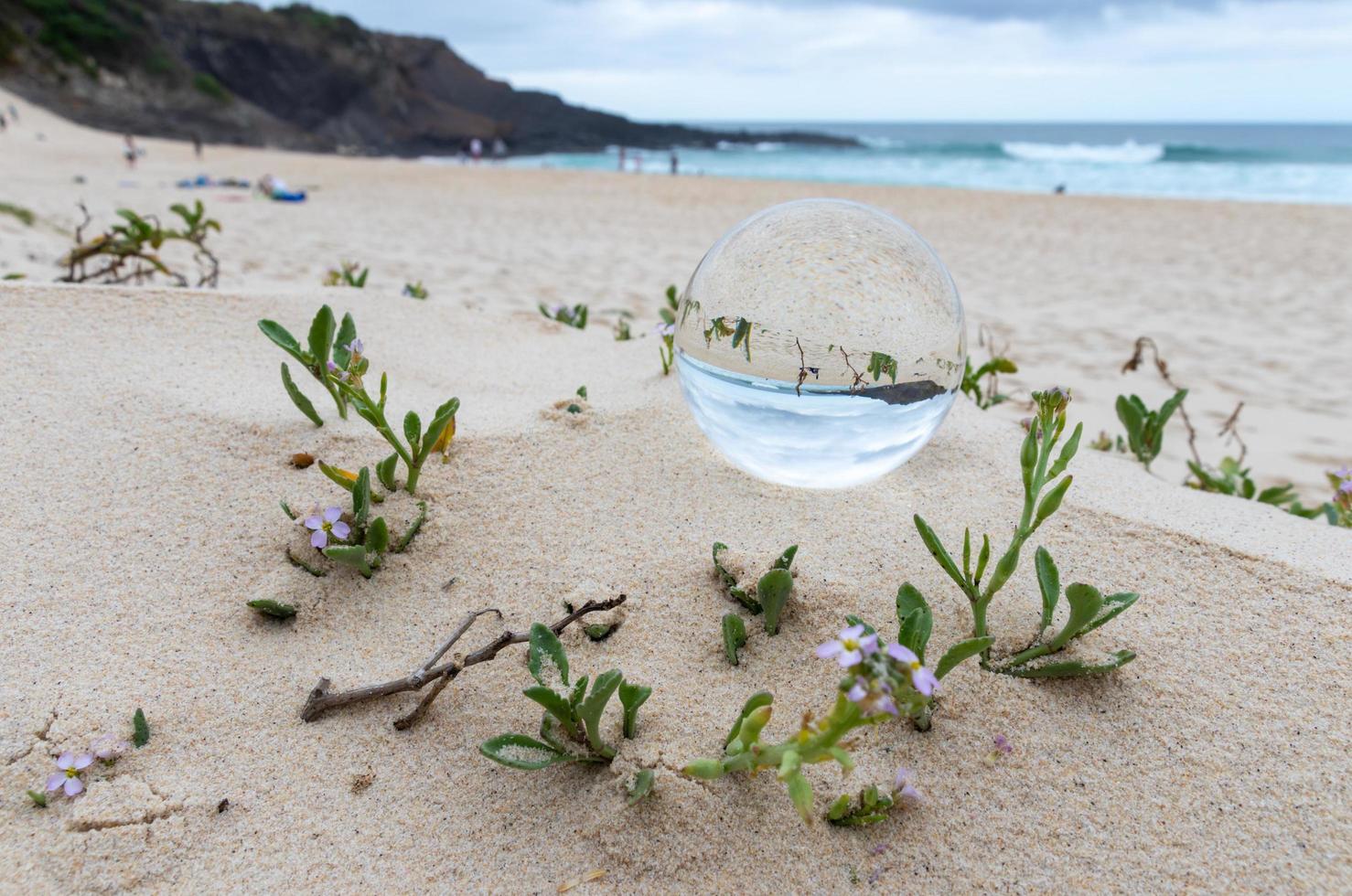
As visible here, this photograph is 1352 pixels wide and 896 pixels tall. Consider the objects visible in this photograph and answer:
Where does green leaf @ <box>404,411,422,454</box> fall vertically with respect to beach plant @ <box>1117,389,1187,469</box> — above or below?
above

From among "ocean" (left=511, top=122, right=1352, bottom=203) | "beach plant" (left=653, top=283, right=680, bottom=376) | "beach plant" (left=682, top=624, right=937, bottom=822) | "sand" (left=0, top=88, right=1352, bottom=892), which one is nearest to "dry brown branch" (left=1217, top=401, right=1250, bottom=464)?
"sand" (left=0, top=88, right=1352, bottom=892)

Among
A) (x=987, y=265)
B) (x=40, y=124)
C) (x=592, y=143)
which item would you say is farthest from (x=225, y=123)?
(x=987, y=265)

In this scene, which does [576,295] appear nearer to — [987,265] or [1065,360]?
[1065,360]

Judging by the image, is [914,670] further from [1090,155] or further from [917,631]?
[1090,155]

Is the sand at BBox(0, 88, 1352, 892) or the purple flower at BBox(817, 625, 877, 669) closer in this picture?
the purple flower at BBox(817, 625, 877, 669)

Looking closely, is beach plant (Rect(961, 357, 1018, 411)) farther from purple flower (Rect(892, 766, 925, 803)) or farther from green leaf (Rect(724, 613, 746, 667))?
purple flower (Rect(892, 766, 925, 803))

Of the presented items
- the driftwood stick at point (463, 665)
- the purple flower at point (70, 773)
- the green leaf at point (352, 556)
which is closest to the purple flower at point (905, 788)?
the driftwood stick at point (463, 665)
